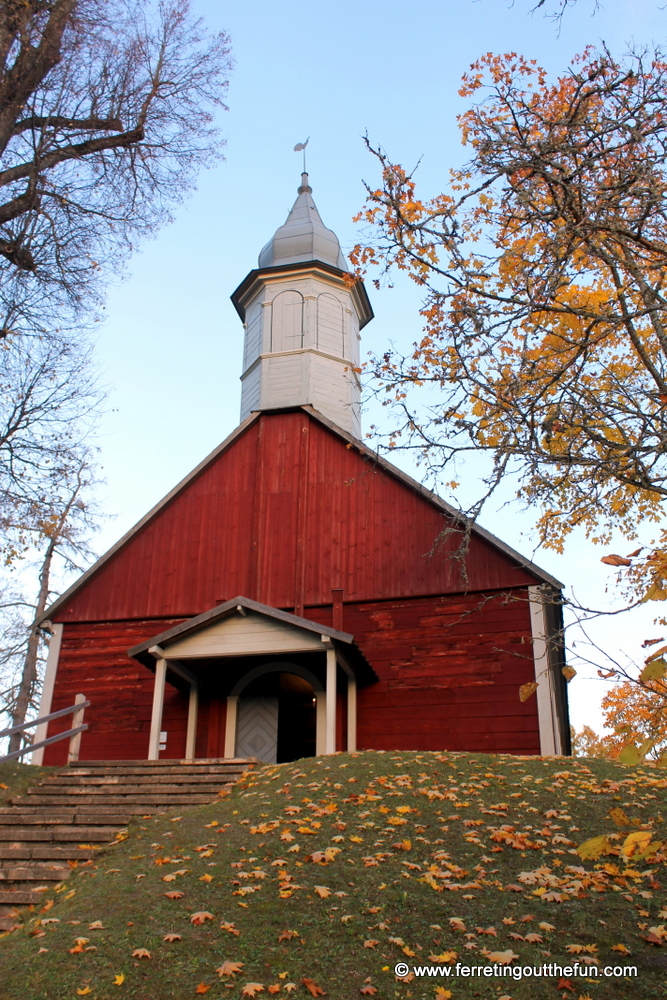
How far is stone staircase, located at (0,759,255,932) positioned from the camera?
28.1 ft

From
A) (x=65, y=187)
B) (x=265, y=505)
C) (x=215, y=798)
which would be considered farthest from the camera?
(x=265, y=505)

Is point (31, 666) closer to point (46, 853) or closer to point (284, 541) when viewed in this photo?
point (284, 541)

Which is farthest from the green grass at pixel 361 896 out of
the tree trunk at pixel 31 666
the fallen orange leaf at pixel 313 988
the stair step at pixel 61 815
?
the tree trunk at pixel 31 666

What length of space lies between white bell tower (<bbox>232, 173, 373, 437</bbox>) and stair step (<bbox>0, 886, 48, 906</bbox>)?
11248 mm

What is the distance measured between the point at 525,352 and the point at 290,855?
503 cm

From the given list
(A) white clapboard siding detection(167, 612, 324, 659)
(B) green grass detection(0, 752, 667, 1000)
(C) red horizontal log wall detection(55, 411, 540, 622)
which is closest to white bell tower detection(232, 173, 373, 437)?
(C) red horizontal log wall detection(55, 411, 540, 622)

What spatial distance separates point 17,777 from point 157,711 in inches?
90.7

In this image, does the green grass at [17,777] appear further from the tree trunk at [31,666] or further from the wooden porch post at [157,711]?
the tree trunk at [31,666]

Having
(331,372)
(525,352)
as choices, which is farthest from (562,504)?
(331,372)

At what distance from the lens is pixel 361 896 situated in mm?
6922

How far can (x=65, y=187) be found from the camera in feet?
42.6

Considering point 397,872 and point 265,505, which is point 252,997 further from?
point 265,505

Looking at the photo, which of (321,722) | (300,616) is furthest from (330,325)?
(321,722)

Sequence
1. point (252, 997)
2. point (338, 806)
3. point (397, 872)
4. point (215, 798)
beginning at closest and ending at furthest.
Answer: point (252, 997) < point (397, 872) < point (338, 806) < point (215, 798)
